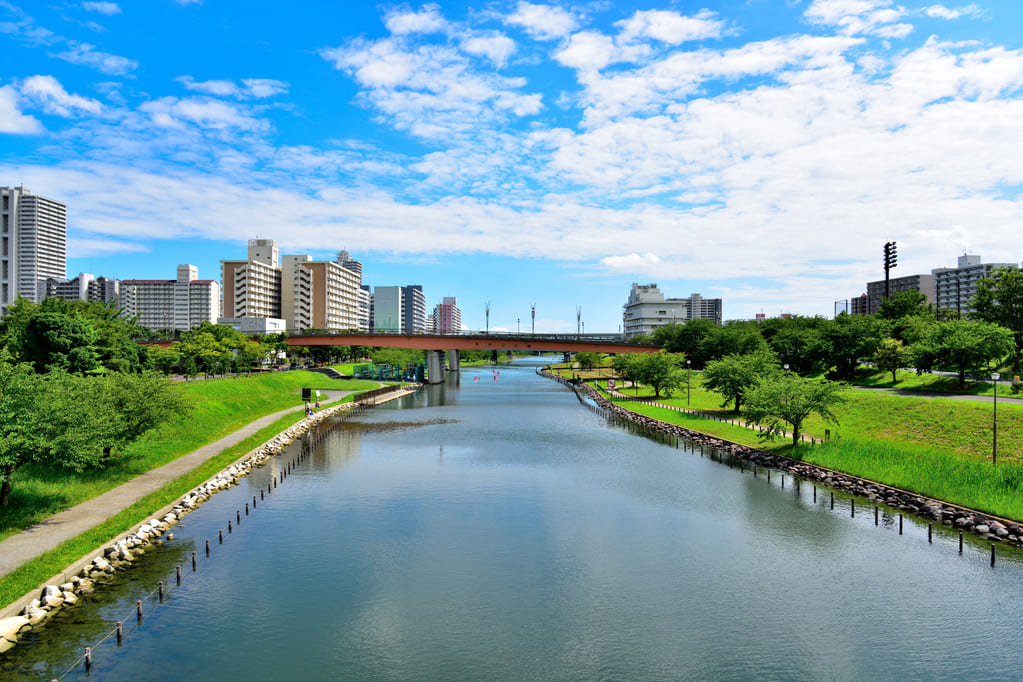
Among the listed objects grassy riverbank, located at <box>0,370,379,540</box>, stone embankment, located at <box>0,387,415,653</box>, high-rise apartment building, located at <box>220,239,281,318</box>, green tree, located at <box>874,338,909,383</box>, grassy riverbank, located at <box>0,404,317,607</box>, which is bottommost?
stone embankment, located at <box>0,387,415,653</box>

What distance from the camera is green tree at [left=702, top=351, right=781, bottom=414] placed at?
66.4 m

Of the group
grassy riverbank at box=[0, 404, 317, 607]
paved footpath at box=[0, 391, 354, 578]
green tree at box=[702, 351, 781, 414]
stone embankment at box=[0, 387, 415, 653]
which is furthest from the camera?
green tree at box=[702, 351, 781, 414]

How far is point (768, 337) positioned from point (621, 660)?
104908 millimetres

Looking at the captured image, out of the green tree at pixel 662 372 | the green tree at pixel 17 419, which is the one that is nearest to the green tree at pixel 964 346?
the green tree at pixel 662 372

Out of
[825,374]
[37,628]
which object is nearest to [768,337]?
[825,374]

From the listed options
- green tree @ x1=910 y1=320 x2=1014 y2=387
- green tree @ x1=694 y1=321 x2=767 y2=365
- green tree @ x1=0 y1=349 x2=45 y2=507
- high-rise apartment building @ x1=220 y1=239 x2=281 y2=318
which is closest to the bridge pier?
green tree @ x1=694 y1=321 x2=767 y2=365

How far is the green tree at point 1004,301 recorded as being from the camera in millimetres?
69938

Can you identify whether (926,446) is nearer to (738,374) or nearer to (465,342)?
(738,374)

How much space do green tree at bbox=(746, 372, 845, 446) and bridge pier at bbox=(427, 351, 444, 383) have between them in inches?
3874

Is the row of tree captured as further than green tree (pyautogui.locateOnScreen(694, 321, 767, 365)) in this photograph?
No

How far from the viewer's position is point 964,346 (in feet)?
186

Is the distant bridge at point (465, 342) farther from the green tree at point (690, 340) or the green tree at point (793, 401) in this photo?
the green tree at point (793, 401)

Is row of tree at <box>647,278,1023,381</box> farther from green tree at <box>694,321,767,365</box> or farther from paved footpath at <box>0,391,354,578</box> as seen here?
paved footpath at <box>0,391,354,578</box>

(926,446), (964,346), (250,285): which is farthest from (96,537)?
(250,285)
